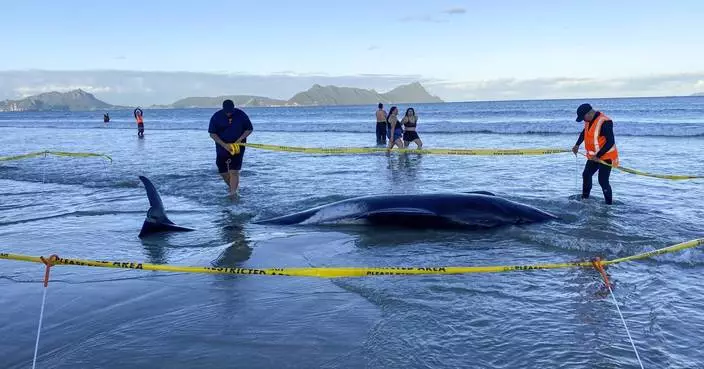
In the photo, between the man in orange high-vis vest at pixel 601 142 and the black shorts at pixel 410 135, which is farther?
the black shorts at pixel 410 135

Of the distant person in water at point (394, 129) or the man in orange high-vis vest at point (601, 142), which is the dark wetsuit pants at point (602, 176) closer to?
the man in orange high-vis vest at point (601, 142)

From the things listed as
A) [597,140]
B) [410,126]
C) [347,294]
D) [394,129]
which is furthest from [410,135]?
[347,294]

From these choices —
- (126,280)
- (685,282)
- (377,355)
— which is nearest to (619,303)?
(685,282)

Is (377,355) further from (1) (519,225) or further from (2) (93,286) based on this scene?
(1) (519,225)

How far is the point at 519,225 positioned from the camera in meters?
8.02

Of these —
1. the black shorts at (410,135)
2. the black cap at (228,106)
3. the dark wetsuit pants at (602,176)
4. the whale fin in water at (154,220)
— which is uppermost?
the black cap at (228,106)

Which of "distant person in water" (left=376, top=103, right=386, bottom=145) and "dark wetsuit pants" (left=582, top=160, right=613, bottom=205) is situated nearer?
"dark wetsuit pants" (left=582, top=160, right=613, bottom=205)

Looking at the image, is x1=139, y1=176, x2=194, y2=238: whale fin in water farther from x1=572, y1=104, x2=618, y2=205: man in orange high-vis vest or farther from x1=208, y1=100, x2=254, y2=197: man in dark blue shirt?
x1=572, y1=104, x2=618, y2=205: man in orange high-vis vest

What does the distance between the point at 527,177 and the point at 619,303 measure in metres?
9.01

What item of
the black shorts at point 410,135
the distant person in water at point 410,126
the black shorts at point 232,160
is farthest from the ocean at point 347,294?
the black shorts at point 410,135

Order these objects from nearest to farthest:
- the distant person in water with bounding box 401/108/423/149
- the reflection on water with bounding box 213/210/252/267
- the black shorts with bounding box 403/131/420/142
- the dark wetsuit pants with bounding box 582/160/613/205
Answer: the reflection on water with bounding box 213/210/252/267
the dark wetsuit pants with bounding box 582/160/613/205
the distant person in water with bounding box 401/108/423/149
the black shorts with bounding box 403/131/420/142

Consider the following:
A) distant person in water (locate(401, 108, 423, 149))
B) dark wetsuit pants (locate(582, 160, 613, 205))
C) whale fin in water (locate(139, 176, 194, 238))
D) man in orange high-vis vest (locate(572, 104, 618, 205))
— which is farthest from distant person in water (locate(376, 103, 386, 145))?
whale fin in water (locate(139, 176, 194, 238))

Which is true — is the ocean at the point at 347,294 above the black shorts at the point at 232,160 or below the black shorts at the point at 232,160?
below

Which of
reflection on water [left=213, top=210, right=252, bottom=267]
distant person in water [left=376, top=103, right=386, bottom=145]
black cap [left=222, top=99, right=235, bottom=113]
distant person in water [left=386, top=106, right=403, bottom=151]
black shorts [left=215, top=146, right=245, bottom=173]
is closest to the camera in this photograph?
reflection on water [left=213, top=210, right=252, bottom=267]
